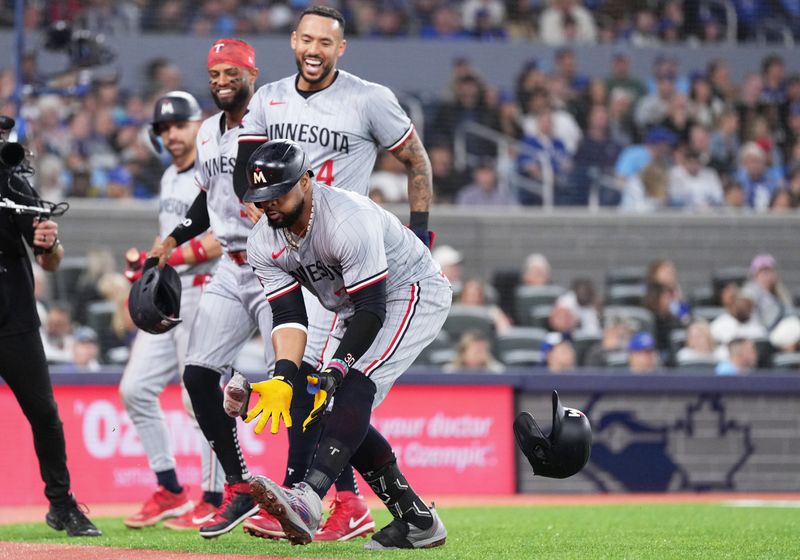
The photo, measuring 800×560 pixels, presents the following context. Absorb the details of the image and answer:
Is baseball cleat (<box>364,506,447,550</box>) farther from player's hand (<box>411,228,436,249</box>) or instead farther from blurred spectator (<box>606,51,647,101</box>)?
blurred spectator (<box>606,51,647,101</box>)

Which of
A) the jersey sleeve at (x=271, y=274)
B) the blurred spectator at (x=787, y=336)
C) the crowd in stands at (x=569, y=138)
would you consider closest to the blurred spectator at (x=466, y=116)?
the crowd in stands at (x=569, y=138)

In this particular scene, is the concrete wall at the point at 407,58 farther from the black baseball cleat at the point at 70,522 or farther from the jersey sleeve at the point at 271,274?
the jersey sleeve at the point at 271,274

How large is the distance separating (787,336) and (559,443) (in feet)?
22.9

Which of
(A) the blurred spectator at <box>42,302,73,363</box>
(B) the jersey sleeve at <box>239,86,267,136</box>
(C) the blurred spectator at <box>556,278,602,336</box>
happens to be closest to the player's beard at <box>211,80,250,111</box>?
(B) the jersey sleeve at <box>239,86,267,136</box>

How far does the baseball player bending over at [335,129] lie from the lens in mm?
5621

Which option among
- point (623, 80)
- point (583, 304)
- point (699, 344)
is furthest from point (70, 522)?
point (623, 80)

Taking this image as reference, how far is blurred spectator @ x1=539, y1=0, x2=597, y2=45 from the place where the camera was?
1634 centimetres

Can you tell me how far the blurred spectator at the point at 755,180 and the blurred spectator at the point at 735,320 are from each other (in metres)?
2.80

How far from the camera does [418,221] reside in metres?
5.65

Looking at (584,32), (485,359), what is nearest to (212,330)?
(485,359)

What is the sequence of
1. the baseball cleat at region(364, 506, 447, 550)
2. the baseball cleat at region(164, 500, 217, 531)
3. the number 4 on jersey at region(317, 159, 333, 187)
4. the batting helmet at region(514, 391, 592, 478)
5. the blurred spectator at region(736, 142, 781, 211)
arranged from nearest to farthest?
the baseball cleat at region(364, 506, 447, 550)
the batting helmet at region(514, 391, 592, 478)
the number 4 on jersey at region(317, 159, 333, 187)
the baseball cleat at region(164, 500, 217, 531)
the blurred spectator at region(736, 142, 781, 211)

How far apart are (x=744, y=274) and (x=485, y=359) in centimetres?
415

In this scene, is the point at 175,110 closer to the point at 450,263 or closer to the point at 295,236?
the point at 295,236

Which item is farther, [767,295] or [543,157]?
[543,157]
